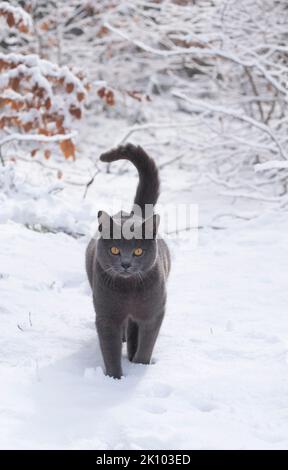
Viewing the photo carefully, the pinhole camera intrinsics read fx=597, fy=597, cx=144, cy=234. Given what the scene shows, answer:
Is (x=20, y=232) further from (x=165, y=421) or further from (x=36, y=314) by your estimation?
(x=165, y=421)

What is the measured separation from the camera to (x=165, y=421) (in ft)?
7.45

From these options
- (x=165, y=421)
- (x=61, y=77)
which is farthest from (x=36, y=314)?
(x=61, y=77)

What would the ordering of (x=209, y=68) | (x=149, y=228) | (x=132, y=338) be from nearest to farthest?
1. (x=149, y=228)
2. (x=132, y=338)
3. (x=209, y=68)

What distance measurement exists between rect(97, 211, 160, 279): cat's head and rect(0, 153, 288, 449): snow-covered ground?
0.49 meters

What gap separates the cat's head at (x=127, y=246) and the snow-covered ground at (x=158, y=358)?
0.49 meters

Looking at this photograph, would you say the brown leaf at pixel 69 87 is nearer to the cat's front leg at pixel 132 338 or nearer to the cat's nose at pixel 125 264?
the cat's front leg at pixel 132 338

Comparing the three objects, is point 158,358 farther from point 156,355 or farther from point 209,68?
point 209,68

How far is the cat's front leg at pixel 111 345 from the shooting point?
2756 millimetres

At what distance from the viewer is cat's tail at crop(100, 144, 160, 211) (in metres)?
3.25

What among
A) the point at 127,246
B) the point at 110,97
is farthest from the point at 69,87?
the point at 127,246

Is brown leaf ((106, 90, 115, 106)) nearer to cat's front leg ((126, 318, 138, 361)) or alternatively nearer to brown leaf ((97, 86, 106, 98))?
brown leaf ((97, 86, 106, 98))

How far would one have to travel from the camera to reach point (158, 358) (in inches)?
117

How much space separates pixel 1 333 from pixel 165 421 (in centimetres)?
107

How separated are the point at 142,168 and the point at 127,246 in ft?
2.67
